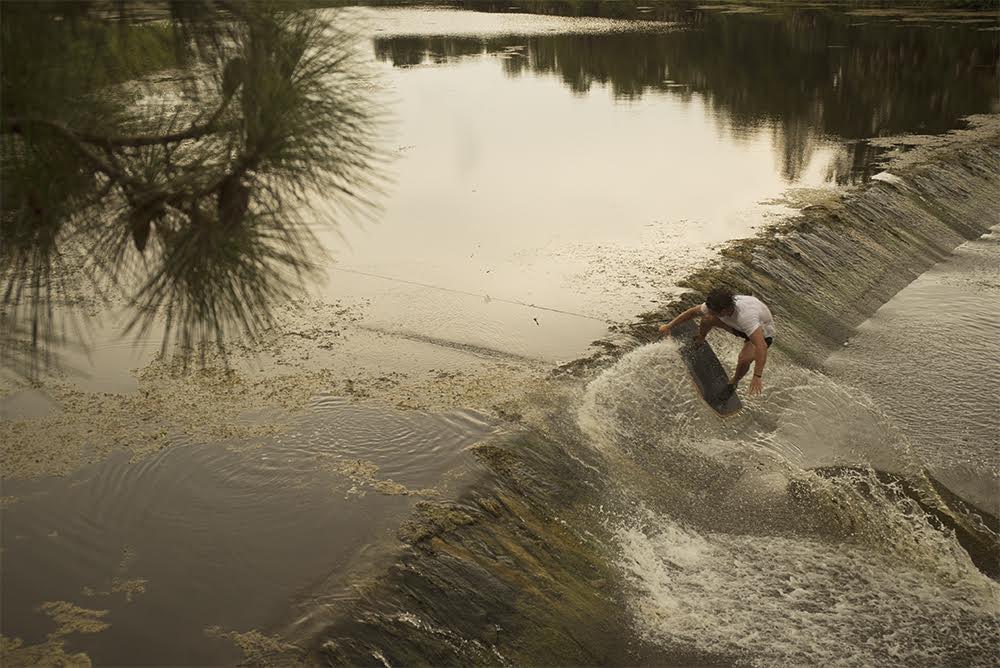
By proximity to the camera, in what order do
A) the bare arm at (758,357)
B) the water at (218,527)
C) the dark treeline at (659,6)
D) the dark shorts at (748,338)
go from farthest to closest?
the dark treeline at (659,6), the dark shorts at (748,338), the bare arm at (758,357), the water at (218,527)

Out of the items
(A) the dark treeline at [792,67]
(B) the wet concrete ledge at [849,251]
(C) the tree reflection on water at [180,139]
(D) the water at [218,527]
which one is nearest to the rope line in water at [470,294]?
(B) the wet concrete ledge at [849,251]

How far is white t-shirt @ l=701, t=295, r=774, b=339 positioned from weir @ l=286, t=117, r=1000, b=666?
85 cm

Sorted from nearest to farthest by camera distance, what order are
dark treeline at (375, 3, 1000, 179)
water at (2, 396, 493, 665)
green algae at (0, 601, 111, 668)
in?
green algae at (0, 601, 111, 668) < water at (2, 396, 493, 665) < dark treeline at (375, 3, 1000, 179)

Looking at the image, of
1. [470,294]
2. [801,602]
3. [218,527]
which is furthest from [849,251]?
[218,527]

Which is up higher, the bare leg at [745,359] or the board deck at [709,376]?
the bare leg at [745,359]

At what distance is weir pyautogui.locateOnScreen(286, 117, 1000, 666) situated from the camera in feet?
17.2

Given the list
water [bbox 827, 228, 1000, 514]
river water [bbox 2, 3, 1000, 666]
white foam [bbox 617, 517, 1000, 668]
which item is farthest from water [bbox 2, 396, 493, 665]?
water [bbox 827, 228, 1000, 514]

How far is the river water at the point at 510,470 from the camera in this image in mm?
5270

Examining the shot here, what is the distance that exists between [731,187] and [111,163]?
1178cm

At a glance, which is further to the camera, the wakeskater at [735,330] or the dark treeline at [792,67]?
the dark treeline at [792,67]

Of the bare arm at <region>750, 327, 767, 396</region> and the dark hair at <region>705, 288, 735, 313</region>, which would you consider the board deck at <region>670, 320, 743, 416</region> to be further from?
the dark hair at <region>705, 288, 735, 313</region>

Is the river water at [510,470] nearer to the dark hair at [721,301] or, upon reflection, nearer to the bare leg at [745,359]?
the bare leg at [745,359]

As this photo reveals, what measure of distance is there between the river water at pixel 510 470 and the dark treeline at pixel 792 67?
562cm

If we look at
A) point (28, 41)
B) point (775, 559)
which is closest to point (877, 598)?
point (775, 559)
